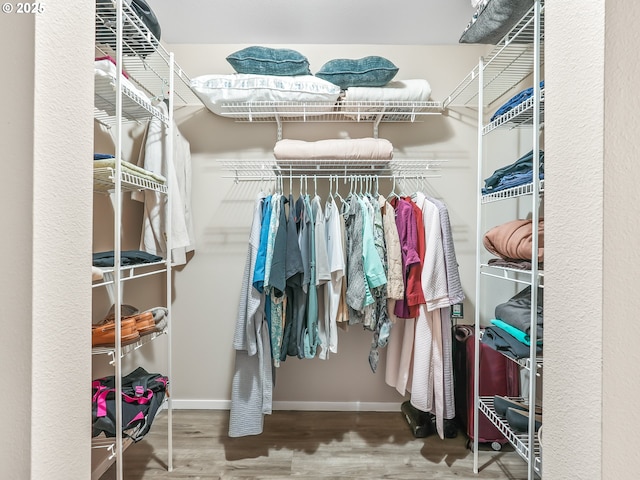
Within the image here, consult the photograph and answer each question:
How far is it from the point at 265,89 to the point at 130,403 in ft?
5.61

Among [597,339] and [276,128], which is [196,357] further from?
[597,339]

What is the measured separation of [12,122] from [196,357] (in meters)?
2.07

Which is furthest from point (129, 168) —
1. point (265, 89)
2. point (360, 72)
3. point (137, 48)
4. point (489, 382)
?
point (489, 382)

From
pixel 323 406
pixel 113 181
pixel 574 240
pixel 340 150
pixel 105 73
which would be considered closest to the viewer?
pixel 574 240

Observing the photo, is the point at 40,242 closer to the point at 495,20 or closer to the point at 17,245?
the point at 17,245

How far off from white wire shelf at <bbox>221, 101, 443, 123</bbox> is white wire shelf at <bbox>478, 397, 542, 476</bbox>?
161 centimetres

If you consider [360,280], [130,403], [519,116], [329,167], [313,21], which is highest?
[313,21]

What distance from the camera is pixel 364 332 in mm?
2521

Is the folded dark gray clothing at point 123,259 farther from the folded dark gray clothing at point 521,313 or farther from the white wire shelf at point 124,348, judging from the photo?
the folded dark gray clothing at point 521,313

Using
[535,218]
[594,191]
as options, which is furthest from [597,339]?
[535,218]

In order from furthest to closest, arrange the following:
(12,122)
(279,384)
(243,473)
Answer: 1. (279,384)
2. (243,473)
3. (12,122)

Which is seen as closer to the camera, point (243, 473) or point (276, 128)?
point (243, 473)

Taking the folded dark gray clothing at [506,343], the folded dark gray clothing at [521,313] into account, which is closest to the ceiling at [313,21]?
the folded dark gray clothing at [521,313]

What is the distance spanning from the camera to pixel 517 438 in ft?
4.99
